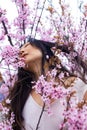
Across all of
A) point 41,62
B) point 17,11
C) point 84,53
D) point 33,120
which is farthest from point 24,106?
point 17,11

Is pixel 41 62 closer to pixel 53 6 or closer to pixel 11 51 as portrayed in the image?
pixel 11 51

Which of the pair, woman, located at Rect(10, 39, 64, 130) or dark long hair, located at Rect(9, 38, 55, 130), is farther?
dark long hair, located at Rect(9, 38, 55, 130)

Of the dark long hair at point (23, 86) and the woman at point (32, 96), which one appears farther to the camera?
the dark long hair at point (23, 86)

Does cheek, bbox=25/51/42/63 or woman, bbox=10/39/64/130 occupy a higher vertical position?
cheek, bbox=25/51/42/63

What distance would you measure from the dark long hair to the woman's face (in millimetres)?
31

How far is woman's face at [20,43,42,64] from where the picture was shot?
4.53 ft

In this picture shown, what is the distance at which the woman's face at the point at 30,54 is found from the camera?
1.38 m

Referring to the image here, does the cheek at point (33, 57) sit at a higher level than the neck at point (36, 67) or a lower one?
higher

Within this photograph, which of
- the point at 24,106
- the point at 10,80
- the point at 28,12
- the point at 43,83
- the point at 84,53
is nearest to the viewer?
the point at 43,83

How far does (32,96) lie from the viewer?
4.66ft

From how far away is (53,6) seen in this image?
7.25ft

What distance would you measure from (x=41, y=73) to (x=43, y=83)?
216 millimetres

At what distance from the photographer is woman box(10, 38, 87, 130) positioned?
4.30ft

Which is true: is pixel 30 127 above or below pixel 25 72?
below
